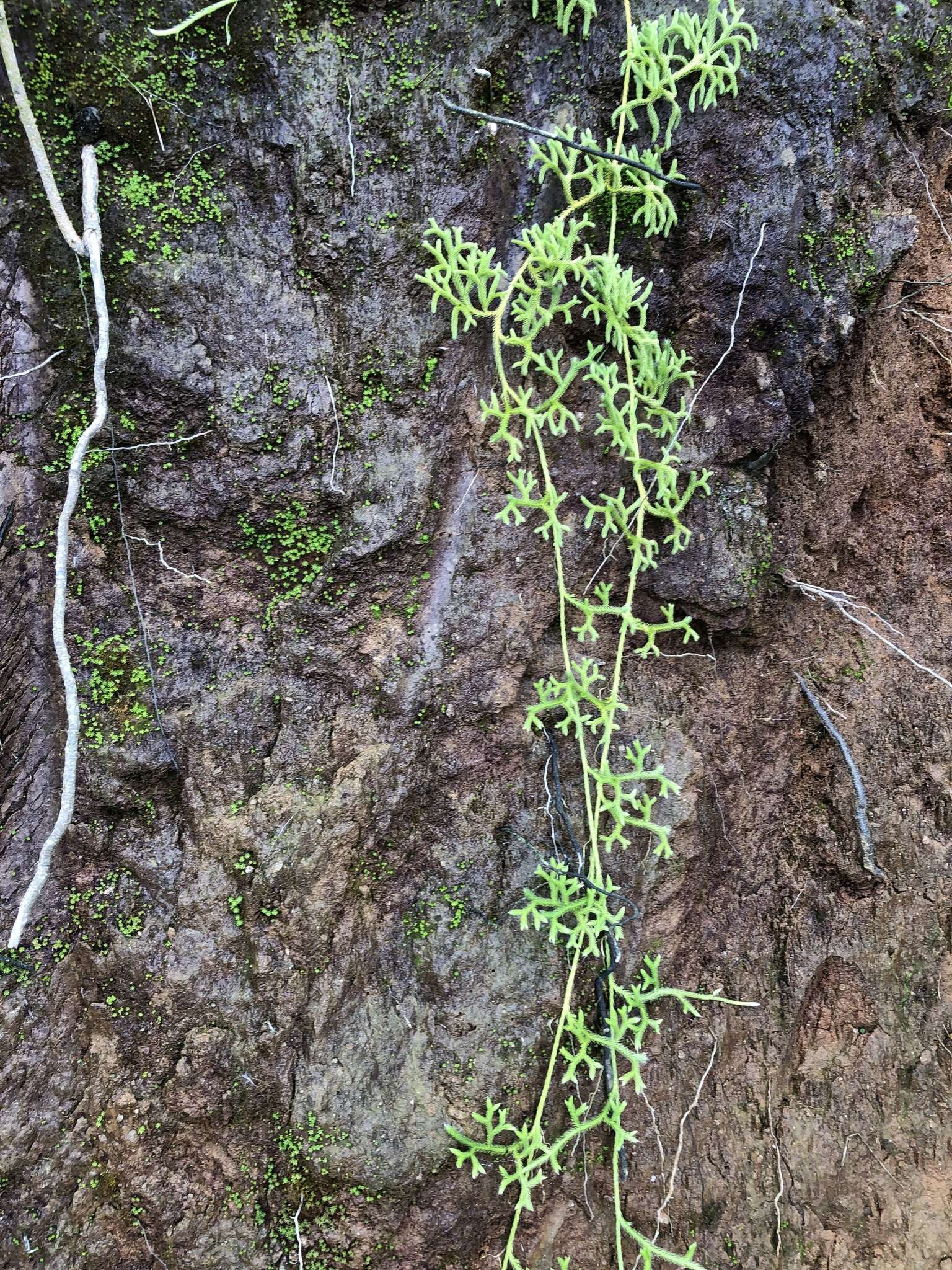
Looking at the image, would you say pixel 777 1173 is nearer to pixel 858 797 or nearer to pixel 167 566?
pixel 858 797

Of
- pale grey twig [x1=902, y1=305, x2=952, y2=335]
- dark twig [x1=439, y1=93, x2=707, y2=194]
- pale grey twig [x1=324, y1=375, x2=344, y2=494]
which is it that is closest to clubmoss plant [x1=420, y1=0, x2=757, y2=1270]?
dark twig [x1=439, y1=93, x2=707, y2=194]

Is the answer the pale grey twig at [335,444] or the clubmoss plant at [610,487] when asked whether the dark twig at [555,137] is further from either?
the pale grey twig at [335,444]

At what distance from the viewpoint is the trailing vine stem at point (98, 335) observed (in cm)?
160

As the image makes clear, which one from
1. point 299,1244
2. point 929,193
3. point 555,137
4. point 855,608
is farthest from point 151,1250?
point 929,193

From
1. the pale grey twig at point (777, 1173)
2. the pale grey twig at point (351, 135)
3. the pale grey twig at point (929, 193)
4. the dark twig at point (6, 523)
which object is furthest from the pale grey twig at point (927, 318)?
the dark twig at point (6, 523)

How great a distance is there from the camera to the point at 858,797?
2.23 metres

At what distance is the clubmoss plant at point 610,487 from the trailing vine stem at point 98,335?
74cm

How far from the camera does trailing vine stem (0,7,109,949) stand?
160 cm

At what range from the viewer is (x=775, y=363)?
6.76 ft

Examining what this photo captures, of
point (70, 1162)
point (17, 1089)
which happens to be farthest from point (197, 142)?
point (70, 1162)

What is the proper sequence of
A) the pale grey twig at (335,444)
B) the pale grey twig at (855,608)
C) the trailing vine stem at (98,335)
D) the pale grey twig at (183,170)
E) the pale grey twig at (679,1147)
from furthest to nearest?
the pale grey twig at (855,608)
the pale grey twig at (679,1147)
the pale grey twig at (335,444)
the pale grey twig at (183,170)
the trailing vine stem at (98,335)

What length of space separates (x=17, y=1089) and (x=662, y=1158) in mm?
1622

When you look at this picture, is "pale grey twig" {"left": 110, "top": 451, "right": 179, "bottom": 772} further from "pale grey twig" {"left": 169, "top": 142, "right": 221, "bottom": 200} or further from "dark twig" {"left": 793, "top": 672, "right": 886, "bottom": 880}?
"dark twig" {"left": 793, "top": 672, "right": 886, "bottom": 880}

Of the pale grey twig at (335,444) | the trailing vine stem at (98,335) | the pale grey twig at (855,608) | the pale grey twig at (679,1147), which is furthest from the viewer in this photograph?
the pale grey twig at (855,608)
